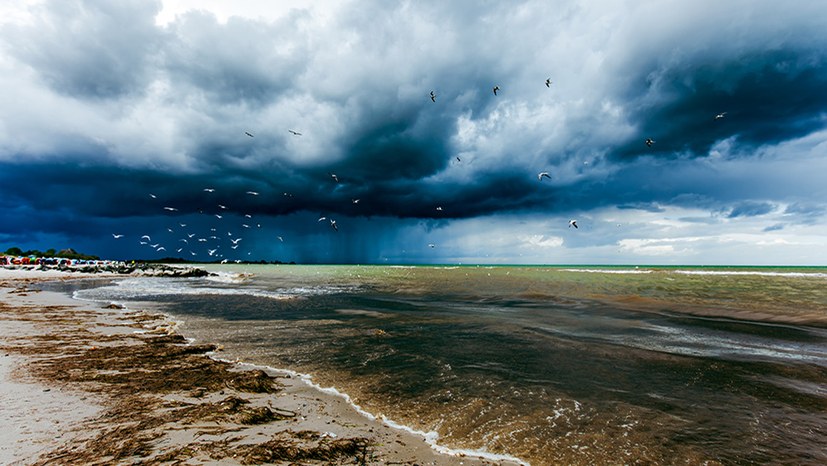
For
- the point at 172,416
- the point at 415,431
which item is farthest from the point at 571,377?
the point at 172,416

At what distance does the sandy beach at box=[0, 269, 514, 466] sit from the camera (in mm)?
4965

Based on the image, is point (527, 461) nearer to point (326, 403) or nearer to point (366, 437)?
point (366, 437)

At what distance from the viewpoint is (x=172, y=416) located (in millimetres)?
6129

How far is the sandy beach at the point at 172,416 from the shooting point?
4.96 m

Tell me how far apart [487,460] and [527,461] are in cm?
61

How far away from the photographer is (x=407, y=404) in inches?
292

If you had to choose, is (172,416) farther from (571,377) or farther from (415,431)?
(571,377)

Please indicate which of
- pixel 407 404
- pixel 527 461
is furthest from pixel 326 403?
pixel 527 461

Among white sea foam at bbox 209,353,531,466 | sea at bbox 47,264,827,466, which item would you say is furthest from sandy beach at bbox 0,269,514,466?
sea at bbox 47,264,827,466

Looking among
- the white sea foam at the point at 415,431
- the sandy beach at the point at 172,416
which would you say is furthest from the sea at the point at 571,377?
the sandy beach at the point at 172,416

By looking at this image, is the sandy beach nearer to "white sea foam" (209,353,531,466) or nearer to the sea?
"white sea foam" (209,353,531,466)

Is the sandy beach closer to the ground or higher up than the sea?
higher up

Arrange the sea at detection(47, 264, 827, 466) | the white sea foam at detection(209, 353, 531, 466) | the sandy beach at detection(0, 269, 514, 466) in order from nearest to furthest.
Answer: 1. the sandy beach at detection(0, 269, 514, 466)
2. the white sea foam at detection(209, 353, 531, 466)
3. the sea at detection(47, 264, 827, 466)

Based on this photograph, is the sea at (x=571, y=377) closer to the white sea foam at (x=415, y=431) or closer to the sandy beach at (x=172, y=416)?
the white sea foam at (x=415, y=431)
